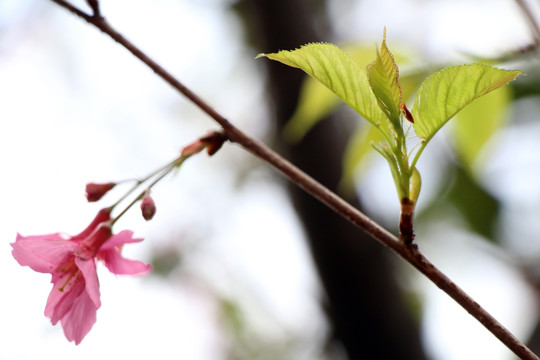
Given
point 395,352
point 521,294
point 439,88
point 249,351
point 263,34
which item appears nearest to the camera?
point 439,88

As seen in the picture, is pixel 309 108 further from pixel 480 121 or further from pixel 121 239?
pixel 121 239

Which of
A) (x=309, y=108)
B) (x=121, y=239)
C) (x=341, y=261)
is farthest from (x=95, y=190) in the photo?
(x=341, y=261)

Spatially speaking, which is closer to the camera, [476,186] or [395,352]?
[395,352]

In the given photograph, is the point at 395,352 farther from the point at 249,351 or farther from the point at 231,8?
the point at 231,8

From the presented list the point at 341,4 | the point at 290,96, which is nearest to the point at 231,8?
the point at 341,4

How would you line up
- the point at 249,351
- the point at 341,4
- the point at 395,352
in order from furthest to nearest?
the point at 341,4, the point at 249,351, the point at 395,352

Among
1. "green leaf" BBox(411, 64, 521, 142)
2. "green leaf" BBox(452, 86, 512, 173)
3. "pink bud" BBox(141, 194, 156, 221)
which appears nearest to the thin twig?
"green leaf" BBox(452, 86, 512, 173)

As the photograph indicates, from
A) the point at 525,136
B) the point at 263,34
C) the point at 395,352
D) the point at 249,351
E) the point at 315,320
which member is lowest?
the point at 249,351

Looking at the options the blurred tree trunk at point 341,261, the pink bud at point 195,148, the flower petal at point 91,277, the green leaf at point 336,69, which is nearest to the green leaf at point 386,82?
the green leaf at point 336,69
